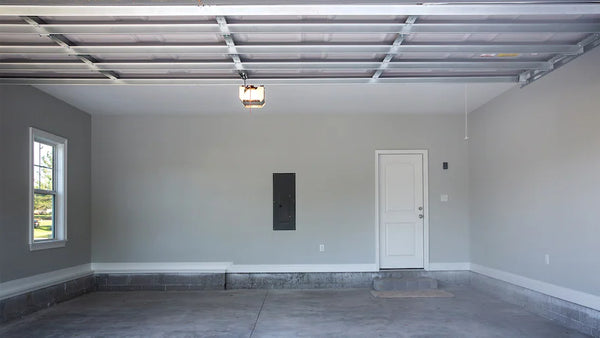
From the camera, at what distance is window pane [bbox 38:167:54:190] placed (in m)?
6.66

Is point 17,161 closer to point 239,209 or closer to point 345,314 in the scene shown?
point 239,209

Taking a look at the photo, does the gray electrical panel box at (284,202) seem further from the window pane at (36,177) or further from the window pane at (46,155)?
the window pane at (36,177)

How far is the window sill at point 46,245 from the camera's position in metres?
6.25

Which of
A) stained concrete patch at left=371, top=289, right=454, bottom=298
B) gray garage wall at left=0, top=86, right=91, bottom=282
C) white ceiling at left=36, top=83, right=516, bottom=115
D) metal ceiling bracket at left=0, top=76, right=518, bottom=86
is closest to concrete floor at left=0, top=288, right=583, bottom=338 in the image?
stained concrete patch at left=371, top=289, right=454, bottom=298

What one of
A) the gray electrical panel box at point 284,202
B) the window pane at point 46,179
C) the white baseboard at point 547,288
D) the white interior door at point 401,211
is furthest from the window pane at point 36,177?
the white baseboard at point 547,288

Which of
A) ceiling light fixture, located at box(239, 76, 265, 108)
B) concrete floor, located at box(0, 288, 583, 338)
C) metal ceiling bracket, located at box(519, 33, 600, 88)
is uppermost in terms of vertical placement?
metal ceiling bracket, located at box(519, 33, 600, 88)

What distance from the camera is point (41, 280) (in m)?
6.45

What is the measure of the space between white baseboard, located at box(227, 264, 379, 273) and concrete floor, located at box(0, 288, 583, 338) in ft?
1.57

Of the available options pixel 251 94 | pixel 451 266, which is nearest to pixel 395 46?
pixel 251 94

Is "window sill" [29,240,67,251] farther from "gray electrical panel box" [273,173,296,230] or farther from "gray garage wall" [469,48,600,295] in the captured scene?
"gray garage wall" [469,48,600,295]

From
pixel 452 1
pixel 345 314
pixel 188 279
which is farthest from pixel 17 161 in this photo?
pixel 452 1

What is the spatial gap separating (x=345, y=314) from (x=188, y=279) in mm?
2873

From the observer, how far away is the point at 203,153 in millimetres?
8195

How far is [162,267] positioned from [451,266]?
15.0 feet
